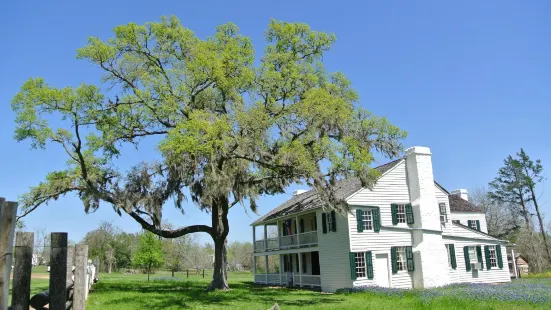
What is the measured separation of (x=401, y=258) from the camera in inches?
955

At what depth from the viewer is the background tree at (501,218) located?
47031 millimetres

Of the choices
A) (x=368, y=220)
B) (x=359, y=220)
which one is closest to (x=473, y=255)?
(x=368, y=220)

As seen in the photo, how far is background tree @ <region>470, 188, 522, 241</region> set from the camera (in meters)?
47.0

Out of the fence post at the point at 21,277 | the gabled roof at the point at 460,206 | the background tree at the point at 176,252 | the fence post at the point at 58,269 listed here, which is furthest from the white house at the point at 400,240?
the background tree at the point at 176,252

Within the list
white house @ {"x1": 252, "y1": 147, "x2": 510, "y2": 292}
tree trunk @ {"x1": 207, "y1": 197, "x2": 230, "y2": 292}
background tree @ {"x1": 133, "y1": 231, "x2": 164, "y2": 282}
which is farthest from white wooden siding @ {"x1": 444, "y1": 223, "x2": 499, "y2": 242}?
background tree @ {"x1": 133, "y1": 231, "x2": 164, "y2": 282}

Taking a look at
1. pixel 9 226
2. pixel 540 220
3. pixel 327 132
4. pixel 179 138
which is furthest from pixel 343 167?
pixel 540 220

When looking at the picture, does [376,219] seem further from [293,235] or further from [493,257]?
[493,257]

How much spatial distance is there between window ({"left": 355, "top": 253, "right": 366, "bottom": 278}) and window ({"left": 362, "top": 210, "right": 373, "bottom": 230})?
152 centimetres

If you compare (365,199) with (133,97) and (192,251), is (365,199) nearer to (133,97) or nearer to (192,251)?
(133,97)

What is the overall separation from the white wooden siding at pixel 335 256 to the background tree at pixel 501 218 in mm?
28634

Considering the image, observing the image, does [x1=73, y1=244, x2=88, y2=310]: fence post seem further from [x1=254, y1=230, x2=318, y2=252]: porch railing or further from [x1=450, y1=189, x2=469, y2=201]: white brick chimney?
[x1=450, y1=189, x2=469, y2=201]: white brick chimney

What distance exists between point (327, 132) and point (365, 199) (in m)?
5.79

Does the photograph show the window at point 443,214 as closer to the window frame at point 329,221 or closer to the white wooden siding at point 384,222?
the white wooden siding at point 384,222

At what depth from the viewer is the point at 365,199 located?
78.5 ft
